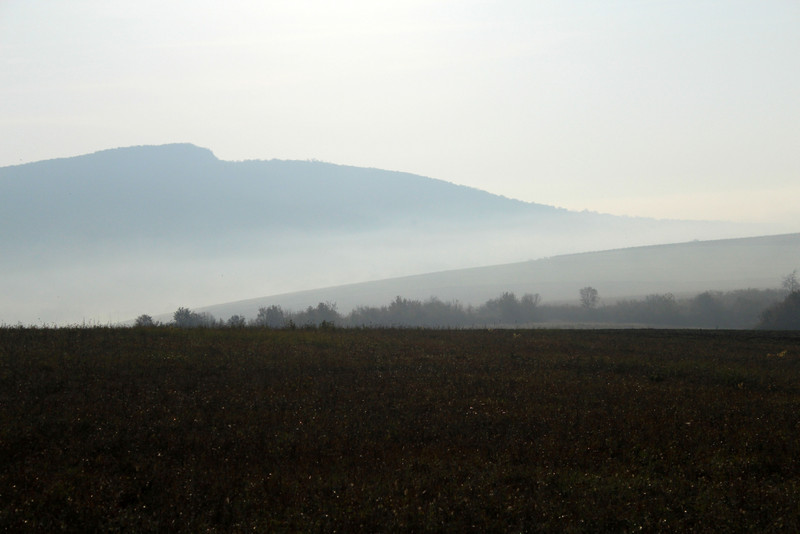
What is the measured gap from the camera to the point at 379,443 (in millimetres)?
13742

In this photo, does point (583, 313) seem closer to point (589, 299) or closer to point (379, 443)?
point (589, 299)

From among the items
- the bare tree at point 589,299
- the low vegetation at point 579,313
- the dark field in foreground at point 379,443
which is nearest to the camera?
the dark field in foreground at point 379,443

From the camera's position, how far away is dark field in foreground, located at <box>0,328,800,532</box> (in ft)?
32.7

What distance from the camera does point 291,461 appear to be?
493 inches

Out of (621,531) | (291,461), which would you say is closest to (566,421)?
(621,531)

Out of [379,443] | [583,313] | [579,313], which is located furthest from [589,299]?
[379,443]

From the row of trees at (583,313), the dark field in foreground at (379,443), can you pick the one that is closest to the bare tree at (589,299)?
the row of trees at (583,313)

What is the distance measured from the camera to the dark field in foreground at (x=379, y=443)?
9.96m

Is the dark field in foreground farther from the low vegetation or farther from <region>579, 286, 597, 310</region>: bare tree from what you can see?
<region>579, 286, 597, 310</region>: bare tree

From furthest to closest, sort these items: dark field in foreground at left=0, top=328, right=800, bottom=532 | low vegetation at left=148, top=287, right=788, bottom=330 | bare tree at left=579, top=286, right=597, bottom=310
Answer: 1. bare tree at left=579, top=286, right=597, bottom=310
2. low vegetation at left=148, top=287, right=788, bottom=330
3. dark field in foreground at left=0, top=328, right=800, bottom=532

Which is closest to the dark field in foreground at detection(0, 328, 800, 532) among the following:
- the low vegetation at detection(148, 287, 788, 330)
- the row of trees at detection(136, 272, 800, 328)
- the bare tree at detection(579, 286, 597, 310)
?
the row of trees at detection(136, 272, 800, 328)

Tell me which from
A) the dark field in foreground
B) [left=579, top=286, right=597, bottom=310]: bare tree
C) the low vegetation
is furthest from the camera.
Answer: [left=579, top=286, right=597, bottom=310]: bare tree

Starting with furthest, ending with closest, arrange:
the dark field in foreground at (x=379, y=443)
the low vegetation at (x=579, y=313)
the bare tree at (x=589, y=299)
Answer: the bare tree at (x=589, y=299)
the low vegetation at (x=579, y=313)
the dark field in foreground at (x=379, y=443)

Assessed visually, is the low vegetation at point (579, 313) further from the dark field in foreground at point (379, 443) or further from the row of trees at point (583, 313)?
the dark field in foreground at point (379, 443)
